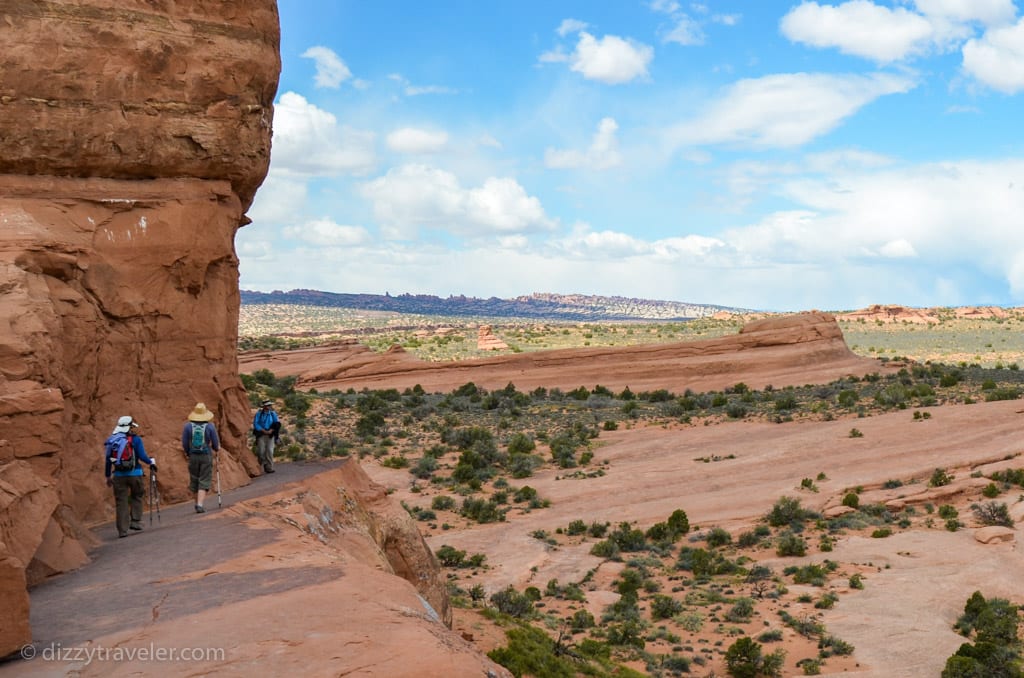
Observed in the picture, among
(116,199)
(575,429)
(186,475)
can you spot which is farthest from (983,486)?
(116,199)

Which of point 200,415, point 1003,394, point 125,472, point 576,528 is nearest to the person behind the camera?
point 125,472

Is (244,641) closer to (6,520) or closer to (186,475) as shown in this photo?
(6,520)

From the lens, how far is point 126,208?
1257cm

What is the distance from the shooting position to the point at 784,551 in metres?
20.9

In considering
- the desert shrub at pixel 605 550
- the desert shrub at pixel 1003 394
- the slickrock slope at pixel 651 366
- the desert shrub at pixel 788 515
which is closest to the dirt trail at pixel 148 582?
the desert shrub at pixel 605 550

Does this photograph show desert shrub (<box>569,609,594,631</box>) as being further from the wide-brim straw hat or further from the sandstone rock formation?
the sandstone rock formation

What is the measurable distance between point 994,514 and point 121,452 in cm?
2163

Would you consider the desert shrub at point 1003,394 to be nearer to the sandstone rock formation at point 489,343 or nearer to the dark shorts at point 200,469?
the dark shorts at point 200,469

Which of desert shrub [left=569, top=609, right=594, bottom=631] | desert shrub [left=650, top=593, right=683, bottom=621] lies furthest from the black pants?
desert shrub [left=650, top=593, right=683, bottom=621]

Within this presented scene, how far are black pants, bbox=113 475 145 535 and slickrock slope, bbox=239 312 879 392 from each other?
37399mm

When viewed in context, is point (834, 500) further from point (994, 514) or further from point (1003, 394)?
point (1003, 394)

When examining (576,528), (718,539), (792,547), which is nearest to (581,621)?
(576,528)

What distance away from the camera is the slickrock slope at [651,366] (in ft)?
150

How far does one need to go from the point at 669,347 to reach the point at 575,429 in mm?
15017
